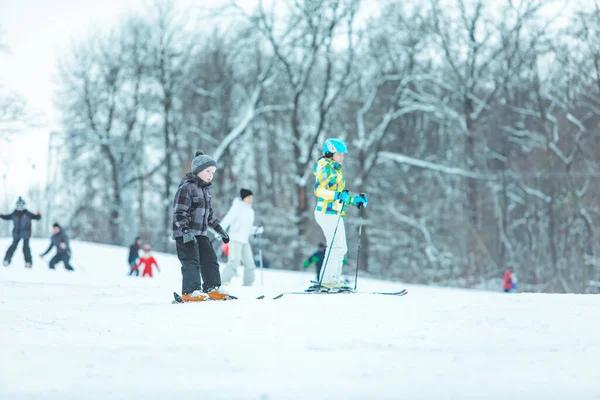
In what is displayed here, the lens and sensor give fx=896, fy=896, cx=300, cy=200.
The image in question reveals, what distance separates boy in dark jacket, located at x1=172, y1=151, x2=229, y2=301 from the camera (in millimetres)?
9562

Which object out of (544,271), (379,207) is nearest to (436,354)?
(544,271)

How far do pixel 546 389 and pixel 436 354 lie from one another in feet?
3.55

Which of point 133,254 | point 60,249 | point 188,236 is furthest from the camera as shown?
point 133,254

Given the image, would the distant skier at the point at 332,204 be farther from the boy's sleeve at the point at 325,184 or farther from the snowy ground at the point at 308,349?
the snowy ground at the point at 308,349

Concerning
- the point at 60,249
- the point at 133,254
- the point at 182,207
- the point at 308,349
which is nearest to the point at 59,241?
the point at 60,249

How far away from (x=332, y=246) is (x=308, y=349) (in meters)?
4.65

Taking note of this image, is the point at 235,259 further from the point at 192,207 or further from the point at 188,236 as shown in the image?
the point at 188,236

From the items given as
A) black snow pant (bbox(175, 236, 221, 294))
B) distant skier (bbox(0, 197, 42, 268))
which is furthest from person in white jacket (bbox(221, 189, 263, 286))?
distant skier (bbox(0, 197, 42, 268))

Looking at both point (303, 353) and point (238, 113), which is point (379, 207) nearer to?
point (238, 113)

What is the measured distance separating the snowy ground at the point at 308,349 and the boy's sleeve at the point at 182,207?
904mm

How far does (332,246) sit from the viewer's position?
1077cm

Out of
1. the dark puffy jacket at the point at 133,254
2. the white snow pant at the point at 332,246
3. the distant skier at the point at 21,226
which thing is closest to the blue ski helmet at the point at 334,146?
the white snow pant at the point at 332,246

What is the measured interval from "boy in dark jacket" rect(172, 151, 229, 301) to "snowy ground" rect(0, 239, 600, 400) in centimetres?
61

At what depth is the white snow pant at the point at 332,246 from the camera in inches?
423
